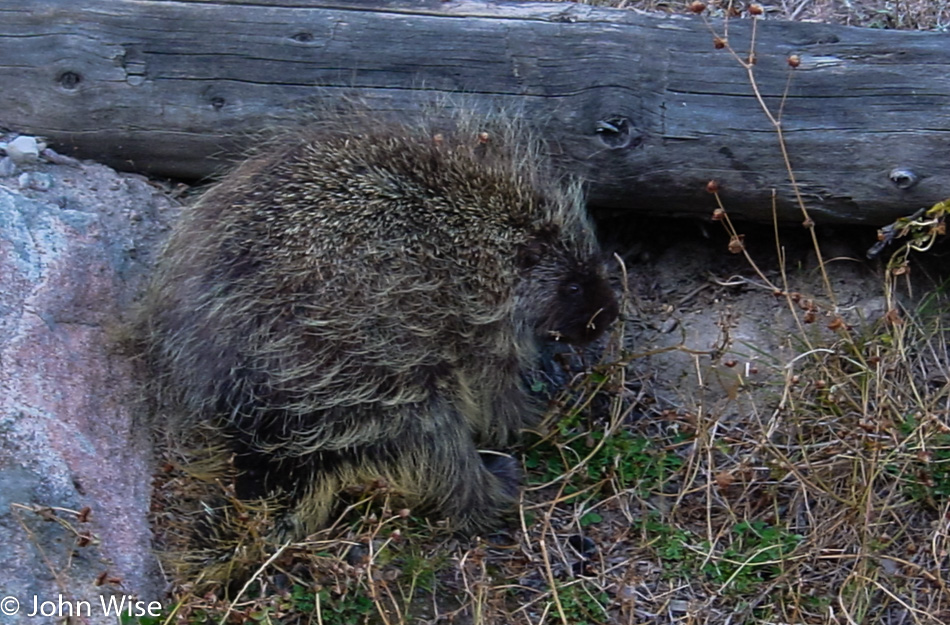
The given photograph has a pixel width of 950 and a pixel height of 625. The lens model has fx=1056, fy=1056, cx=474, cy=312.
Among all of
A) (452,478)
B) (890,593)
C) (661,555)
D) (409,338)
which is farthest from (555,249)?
(890,593)

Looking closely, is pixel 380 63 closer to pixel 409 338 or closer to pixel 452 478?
pixel 409 338

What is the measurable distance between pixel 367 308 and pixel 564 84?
2.74 feet

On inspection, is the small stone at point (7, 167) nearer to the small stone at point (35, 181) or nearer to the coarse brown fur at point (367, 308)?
the small stone at point (35, 181)

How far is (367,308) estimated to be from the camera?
2.41m

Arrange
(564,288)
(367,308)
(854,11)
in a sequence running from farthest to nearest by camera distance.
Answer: (854,11), (564,288), (367,308)

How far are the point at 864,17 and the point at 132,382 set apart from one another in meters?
2.42

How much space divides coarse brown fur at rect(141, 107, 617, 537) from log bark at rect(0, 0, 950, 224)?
218 millimetres

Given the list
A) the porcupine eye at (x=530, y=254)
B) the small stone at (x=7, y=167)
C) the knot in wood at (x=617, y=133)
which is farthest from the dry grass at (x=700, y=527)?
the small stone at (x=7, y=167)

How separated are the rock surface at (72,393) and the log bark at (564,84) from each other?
8.3 inches

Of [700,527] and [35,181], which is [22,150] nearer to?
[35,181]

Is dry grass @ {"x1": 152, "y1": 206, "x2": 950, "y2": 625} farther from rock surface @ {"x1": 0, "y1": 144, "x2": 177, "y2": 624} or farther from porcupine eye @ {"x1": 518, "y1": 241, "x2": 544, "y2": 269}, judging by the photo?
porcupine eye @ {"x1": 518, "y1": 241, "x2": 544, "y2": 269}

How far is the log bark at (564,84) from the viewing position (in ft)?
8.89

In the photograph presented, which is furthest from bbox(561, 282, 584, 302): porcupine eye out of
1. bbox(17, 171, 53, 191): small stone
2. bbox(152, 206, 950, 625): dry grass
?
bbox(17, 171, 53, 191): small stone

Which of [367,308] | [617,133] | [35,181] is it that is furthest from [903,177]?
[35,181]
